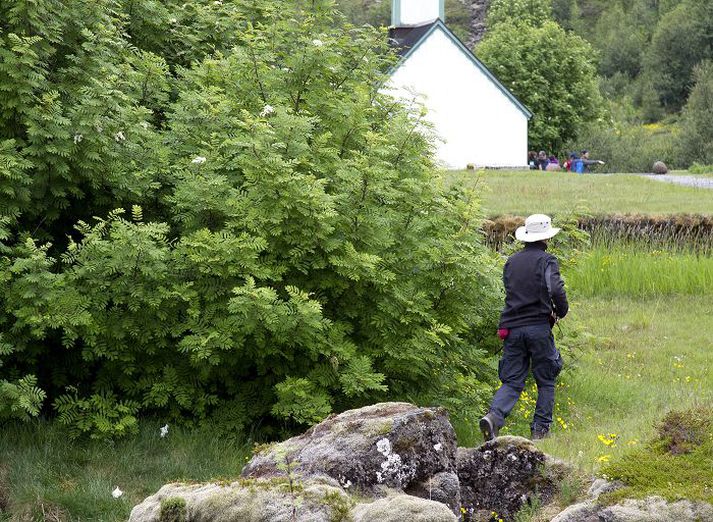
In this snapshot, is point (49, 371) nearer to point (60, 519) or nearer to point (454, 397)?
point (60, 519)

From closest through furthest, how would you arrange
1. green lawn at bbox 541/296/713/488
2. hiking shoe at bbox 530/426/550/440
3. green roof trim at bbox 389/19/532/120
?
green lawn at bbox 541/296/713/488, hiking shoe at bbox 530/426/550/440, green roof trim at bbox 389/19/532/120

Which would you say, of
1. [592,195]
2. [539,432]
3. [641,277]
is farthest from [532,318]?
[592,195]

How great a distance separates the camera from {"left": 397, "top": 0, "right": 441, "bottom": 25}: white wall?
159ft

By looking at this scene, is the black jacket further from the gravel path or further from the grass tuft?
the gravel path

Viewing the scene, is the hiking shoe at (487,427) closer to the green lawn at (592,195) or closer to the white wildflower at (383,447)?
the white wildflower at (383,447)

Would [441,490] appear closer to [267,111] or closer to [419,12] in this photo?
[267,111]

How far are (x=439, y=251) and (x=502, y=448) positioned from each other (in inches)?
116

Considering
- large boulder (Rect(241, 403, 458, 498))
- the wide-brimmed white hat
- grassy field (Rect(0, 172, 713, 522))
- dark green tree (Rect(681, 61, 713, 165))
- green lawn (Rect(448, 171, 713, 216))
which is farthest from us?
dark green tree (Rect(681, 61, 713, 165))

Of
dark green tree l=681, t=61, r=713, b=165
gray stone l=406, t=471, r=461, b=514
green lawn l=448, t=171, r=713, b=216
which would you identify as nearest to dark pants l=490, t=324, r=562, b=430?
gray stone l=406, t=471, r=461, b=514

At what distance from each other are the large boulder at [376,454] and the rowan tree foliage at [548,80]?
60.5 m

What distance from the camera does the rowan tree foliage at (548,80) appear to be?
65500mm

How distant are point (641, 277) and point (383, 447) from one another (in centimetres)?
1078

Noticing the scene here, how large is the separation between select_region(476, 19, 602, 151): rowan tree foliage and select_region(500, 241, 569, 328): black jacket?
57.4 meters

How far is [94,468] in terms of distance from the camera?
25.5 ft
